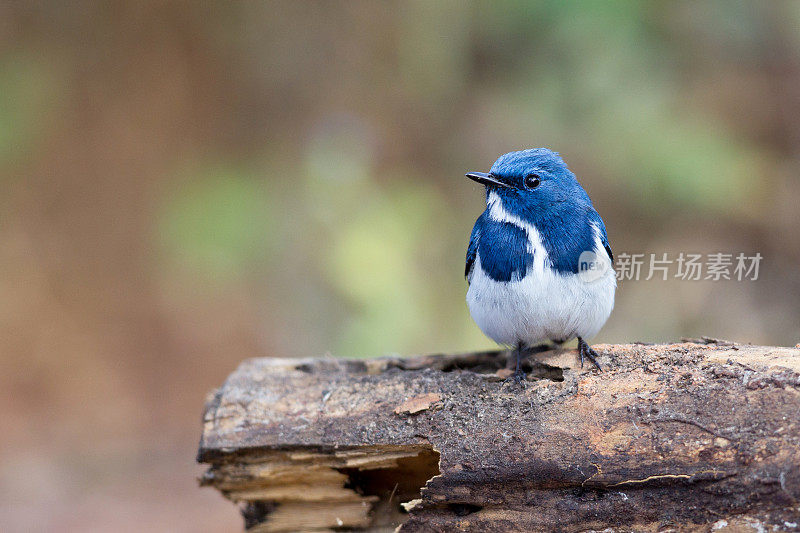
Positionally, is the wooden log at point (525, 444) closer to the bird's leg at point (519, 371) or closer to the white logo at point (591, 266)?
the bird's leg at point (519, 371)

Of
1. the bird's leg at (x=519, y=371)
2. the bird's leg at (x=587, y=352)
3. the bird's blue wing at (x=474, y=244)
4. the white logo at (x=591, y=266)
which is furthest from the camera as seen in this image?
the bird's blue wing at (x=474, y=244)

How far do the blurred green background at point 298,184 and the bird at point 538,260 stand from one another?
284 centimetres

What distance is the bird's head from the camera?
14.1ft

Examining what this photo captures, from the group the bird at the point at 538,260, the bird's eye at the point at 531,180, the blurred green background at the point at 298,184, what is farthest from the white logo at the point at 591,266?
the blurred green background at the point at 298,184

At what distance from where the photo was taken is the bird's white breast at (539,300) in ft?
13.5

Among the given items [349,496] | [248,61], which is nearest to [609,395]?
[349,496]

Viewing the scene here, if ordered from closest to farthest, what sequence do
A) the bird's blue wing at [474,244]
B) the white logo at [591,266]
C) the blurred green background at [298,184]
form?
the white logo at [591,266], the bird's blue wing at [474,244], the blurred green background at [298,184]

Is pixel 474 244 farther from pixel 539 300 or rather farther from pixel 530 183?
pixel 539 300

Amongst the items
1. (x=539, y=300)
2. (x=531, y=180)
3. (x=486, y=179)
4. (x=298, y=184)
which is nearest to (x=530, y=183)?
(x=531, y=180)

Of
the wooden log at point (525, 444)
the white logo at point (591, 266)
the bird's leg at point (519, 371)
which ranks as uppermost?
the white logo at point (591, 266)

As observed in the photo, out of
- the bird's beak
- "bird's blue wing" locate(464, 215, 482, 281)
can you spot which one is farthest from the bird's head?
"bird's blue wing" locate(464, 215, 482, 281)

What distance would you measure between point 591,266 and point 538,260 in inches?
12.9

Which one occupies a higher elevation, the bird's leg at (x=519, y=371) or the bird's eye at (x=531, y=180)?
the bird's eye at (x=531, y=180)

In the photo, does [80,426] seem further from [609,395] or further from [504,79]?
[609,395]
